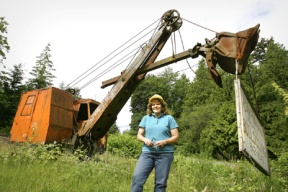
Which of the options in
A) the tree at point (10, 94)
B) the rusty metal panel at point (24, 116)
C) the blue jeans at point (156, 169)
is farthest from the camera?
the tree at point (10, 94)

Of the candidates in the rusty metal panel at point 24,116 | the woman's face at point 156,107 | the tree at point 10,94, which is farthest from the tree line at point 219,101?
the woman's face at point 156,107

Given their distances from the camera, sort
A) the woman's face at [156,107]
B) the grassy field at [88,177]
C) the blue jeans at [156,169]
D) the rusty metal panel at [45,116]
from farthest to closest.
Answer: the rusty metal panel at [45,116]
the grassy field at [88,177]
the woman's face at [156,107]
the blue jeans at [156,169]

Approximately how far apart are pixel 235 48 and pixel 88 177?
12.4 ft

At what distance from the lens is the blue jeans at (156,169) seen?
3232 millimetres

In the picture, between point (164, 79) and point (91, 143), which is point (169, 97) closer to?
point (164, 79)

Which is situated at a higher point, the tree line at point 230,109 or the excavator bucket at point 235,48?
the tree line at point 230,109

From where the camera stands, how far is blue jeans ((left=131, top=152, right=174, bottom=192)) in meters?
3.23

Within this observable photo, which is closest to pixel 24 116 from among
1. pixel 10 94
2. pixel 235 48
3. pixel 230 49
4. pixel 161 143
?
pixel 161 143

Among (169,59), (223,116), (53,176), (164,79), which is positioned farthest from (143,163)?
(164,79)

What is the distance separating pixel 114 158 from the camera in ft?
24.1

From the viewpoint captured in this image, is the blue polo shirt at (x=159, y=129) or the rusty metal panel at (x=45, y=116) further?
the rusty metal panel at (x=45, y=116)

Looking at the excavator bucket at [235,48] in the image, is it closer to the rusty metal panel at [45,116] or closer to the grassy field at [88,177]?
the grassy field at [88,177]

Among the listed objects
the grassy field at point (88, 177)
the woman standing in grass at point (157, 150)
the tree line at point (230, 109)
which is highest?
the tree line at point (230, 109)

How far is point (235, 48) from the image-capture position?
190 inches
